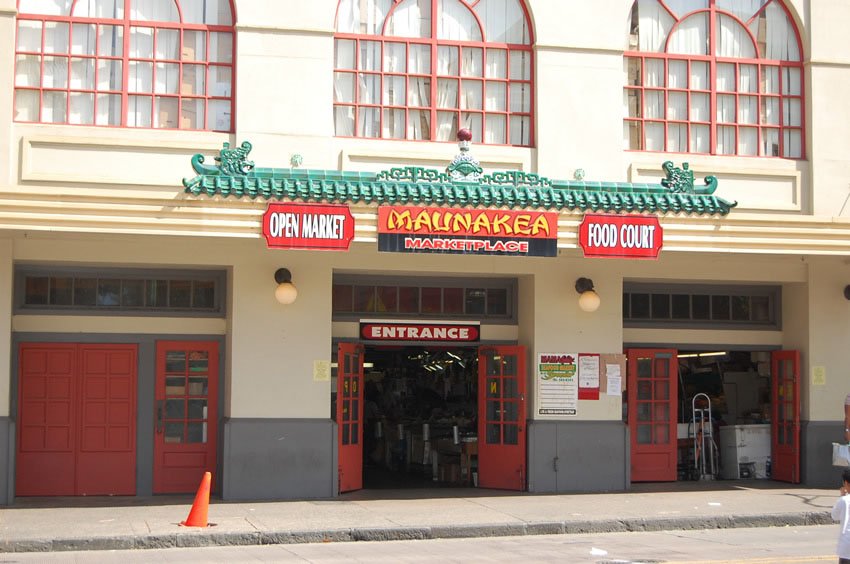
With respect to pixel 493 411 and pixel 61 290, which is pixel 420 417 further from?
pixel 61 290

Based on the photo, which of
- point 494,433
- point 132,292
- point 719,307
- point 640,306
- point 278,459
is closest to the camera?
point 278,459

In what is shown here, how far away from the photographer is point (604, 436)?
1734 cm

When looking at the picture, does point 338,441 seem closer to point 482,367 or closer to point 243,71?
point 482,367

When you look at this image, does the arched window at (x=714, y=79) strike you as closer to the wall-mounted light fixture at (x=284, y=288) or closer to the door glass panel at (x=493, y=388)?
the door glass panel at (x=493, y=388)

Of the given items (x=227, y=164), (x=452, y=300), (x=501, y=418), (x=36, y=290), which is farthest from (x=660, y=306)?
(x=36, y=290)

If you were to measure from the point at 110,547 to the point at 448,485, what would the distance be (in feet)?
22.4

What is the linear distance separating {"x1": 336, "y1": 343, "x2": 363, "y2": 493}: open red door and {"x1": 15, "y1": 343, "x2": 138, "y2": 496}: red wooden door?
2920 mm

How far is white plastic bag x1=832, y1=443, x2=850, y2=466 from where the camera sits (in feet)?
56.3

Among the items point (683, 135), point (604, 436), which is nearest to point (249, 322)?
point (604, 436)

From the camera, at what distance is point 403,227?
15.1 meters

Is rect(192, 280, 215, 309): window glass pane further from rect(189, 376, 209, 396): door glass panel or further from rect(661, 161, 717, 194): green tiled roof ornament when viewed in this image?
rect(661, 161, 717, 194): green tiled roof ornament

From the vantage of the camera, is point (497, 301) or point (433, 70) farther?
point (497, 301)

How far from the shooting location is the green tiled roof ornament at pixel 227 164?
48.8 feet

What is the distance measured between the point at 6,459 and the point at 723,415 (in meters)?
11.9
